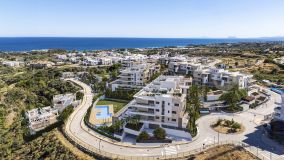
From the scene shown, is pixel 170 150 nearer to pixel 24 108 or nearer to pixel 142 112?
pixel 142 112

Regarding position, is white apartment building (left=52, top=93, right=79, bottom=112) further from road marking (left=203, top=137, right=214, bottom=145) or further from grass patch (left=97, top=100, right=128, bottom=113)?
road marking (left=203, top=137, right=214, bottom=145)

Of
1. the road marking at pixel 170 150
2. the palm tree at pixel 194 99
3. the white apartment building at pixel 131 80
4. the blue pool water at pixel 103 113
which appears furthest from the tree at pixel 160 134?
the white apartment building at pixel 131 80

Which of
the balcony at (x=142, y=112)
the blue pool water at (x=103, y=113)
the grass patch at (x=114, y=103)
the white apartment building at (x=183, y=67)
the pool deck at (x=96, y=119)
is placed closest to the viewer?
the balcony at (x=142, y=112)

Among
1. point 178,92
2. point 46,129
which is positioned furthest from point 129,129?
point 46,129

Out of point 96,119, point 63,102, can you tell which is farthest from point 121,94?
point 63,102

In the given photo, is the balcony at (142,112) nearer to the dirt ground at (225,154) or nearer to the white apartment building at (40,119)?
the dirt ground at (225,154)

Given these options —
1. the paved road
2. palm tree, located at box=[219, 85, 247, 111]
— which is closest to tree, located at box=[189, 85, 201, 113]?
the paved road
